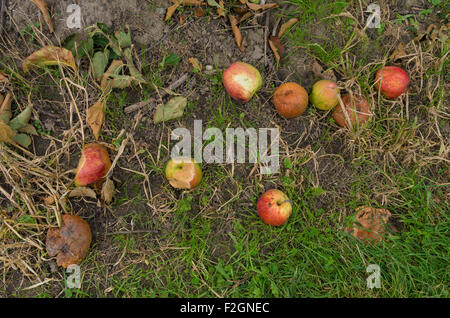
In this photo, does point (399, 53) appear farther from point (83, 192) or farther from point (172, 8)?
point (83, 192)

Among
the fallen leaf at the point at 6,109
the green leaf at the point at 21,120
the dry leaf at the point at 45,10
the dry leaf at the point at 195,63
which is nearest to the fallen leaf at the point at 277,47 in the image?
the dry leaf at the point at 195,63

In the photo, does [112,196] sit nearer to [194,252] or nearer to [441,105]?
[194,252]

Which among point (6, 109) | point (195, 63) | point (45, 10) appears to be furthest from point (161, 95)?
point (6, 109)

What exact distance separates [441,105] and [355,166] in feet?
2.97

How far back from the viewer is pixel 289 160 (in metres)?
2.76

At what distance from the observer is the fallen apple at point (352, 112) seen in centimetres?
275

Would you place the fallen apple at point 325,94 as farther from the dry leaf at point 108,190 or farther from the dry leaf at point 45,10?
the dry leaf at point 45,10

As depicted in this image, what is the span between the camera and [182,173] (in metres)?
2.56

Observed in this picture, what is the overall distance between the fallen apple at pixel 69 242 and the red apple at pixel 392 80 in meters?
2.53

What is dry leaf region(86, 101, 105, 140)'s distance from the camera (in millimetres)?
2684

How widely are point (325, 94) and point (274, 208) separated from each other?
0.95 meters

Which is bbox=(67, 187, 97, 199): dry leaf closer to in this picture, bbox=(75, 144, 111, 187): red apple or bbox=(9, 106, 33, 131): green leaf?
bbox=(75, 144, 111, 187): red apple

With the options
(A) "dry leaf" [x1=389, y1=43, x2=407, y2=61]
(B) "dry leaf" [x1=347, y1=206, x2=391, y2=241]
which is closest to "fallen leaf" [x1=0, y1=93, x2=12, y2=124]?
(B) "dry leaf" [x1=347, y1=206, x2=391, y2=241]

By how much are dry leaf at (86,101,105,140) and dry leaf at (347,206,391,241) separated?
6.80ft
